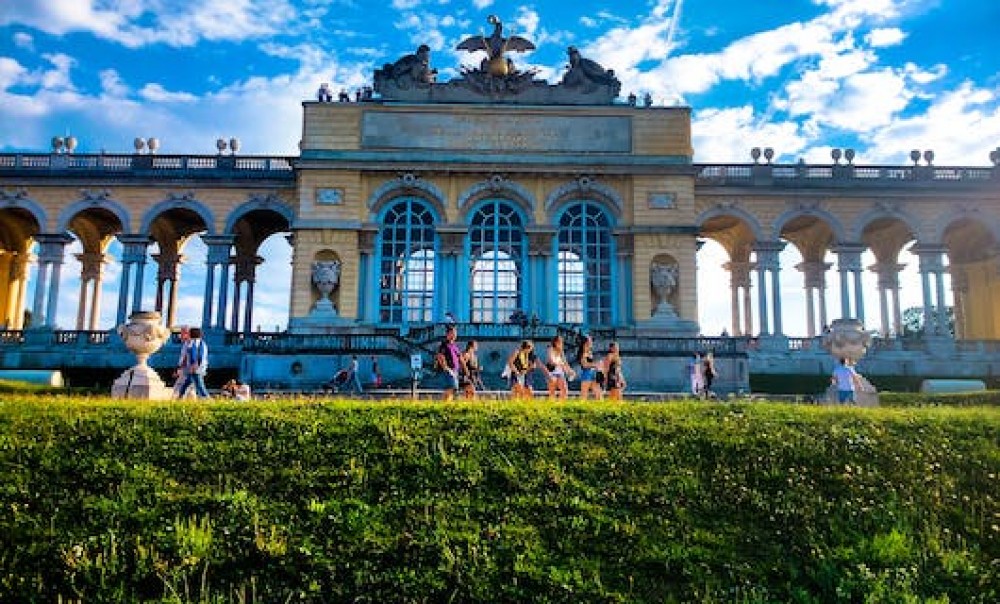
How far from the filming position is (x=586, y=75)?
35.3m

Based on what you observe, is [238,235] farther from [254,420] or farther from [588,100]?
[254,420]

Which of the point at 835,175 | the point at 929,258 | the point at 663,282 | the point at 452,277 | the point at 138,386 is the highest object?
the point at 835,175

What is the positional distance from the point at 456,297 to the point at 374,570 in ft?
85.7

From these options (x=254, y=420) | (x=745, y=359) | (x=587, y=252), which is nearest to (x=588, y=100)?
(x=587, y=252)

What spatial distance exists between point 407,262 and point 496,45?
10.9m

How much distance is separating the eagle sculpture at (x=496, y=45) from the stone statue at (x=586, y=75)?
6.84ft

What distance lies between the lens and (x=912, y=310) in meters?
82.8

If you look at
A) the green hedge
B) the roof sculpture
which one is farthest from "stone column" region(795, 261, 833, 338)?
the green hedge

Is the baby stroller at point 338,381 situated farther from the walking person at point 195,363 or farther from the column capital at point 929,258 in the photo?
the column capital at point 929,258

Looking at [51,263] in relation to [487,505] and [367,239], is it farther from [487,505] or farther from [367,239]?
[487,505]

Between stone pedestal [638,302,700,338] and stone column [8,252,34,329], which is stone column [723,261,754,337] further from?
stone column [8,252,34,329]

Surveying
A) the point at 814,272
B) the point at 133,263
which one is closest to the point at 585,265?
the point at 814,272

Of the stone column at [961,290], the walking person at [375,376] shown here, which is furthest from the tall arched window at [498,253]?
the stone column at [961,290]

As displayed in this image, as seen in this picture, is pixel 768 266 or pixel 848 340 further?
pixel 768 266
